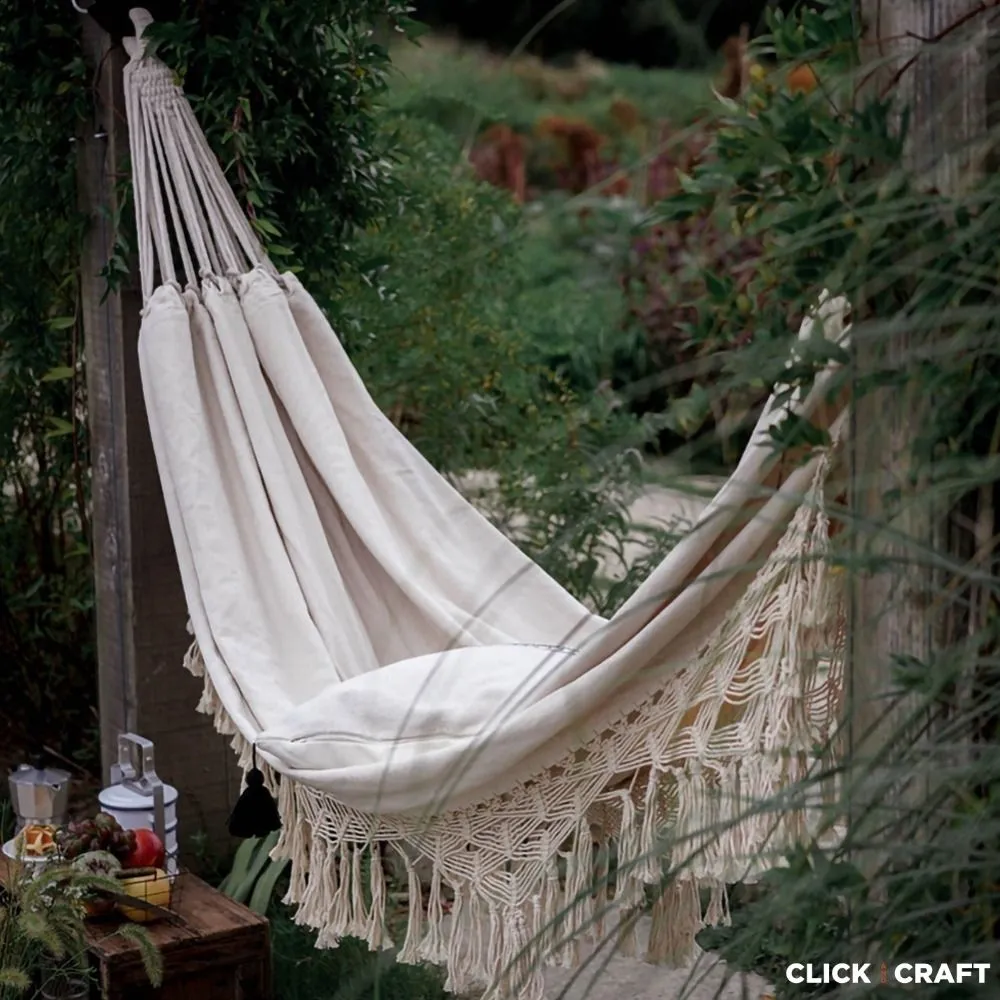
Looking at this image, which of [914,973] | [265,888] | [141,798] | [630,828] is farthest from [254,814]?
[914,973]

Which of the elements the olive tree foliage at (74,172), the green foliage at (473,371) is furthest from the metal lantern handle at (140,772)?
the green foliage at (473,371)

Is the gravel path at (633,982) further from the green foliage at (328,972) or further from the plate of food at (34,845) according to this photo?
the plate of food at (34,845)

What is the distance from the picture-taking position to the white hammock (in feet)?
4.89

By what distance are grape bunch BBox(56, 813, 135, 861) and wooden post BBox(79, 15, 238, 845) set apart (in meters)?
0.40

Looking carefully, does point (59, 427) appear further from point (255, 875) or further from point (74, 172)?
point (255, 875)

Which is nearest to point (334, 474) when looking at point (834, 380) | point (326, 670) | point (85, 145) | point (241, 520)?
point (241, 520)

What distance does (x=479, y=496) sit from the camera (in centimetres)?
374

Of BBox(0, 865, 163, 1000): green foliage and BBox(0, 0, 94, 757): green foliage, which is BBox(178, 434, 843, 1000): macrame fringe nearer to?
BBox(0, 865, 163, 1000): green foliage

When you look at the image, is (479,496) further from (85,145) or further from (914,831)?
(914,831)

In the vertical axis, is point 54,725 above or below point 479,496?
below

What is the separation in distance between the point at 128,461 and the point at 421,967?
90 cm

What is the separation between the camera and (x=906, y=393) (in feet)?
3.67

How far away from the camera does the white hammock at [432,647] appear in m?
1.49

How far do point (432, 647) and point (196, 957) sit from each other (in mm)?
522
